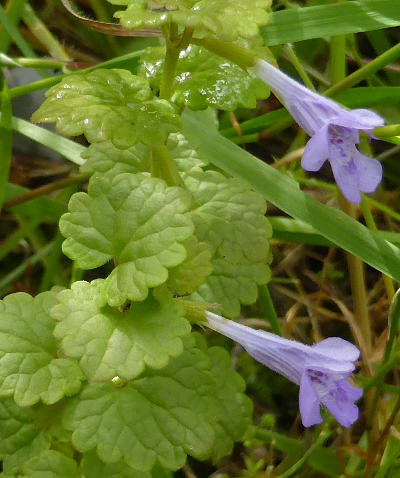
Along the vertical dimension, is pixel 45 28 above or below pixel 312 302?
above

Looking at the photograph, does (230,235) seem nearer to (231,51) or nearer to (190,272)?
(190,272)

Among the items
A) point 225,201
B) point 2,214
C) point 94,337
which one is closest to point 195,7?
point 225,201

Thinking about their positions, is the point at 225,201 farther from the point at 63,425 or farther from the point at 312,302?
the point at 312,302

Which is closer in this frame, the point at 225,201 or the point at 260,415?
the point at 225,201

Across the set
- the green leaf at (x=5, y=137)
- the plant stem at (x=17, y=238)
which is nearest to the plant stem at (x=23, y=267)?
the plant stem at (x=17, y=238)

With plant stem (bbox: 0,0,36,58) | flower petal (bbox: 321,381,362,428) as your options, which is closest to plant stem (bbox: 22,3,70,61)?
plant stem (bbox: 0,0,36,58)

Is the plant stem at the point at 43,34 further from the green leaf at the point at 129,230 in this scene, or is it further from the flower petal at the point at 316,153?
the flower petal at the point at 316,153
